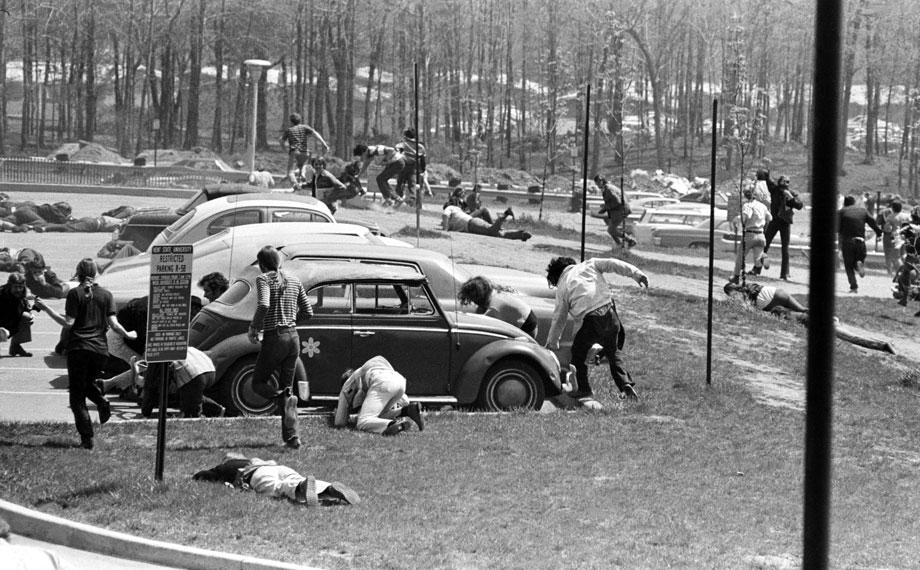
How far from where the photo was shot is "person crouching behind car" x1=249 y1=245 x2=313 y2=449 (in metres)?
11.0

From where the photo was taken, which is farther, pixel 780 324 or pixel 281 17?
pixel 281 17

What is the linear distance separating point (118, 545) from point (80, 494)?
1.01m

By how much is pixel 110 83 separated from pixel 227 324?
87.5 metres

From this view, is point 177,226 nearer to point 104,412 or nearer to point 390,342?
point 390,342

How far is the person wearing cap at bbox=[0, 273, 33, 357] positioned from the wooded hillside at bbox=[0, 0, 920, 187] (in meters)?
57.7

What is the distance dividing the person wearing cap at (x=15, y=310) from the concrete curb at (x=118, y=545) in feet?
21.9

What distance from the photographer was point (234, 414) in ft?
41.0

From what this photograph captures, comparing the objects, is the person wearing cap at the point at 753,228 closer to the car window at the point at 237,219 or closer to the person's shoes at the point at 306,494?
the car window at the point at 237,219

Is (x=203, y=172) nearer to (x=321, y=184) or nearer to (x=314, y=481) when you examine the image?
(x=321, y=184)

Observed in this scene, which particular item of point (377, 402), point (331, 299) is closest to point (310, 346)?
point (331, 299)

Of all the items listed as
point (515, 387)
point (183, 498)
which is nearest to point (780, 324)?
point (515, 387)

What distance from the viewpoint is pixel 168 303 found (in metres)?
9.89

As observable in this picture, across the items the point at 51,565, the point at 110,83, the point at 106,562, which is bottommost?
the point at 106,562

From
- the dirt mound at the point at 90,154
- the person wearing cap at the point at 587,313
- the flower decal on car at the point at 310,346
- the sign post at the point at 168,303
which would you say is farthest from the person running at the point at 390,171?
the dirt mound at the point at 90,154
